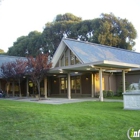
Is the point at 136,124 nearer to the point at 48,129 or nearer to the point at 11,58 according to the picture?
the point at 48,129

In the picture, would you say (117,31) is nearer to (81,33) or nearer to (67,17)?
(81,33)

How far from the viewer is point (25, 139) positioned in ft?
19.6

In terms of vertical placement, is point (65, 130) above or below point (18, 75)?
below

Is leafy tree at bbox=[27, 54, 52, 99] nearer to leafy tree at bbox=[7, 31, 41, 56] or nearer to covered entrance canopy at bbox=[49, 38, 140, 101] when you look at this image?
covered entrance canopy at bbox=[49, 38, 140, 101]

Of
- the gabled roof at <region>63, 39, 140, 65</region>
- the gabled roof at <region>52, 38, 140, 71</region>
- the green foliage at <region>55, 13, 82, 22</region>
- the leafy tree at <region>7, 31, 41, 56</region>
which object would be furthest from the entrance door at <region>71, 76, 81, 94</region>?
the green foliage at <region>55, 13, 82, 22</region>

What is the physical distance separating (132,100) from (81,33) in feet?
101

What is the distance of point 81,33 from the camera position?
133 ft

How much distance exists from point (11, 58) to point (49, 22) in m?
15.6

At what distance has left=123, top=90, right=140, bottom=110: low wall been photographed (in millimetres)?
10563

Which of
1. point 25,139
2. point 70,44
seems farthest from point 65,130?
point 70,44

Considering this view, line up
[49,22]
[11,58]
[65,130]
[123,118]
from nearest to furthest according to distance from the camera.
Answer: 1. [65,130]
2. [123,118]
3. [11,58]
4. [49,22]

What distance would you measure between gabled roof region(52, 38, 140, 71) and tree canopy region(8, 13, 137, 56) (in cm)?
1161

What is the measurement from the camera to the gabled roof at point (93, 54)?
1877cm

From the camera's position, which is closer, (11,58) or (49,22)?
(11,58)
